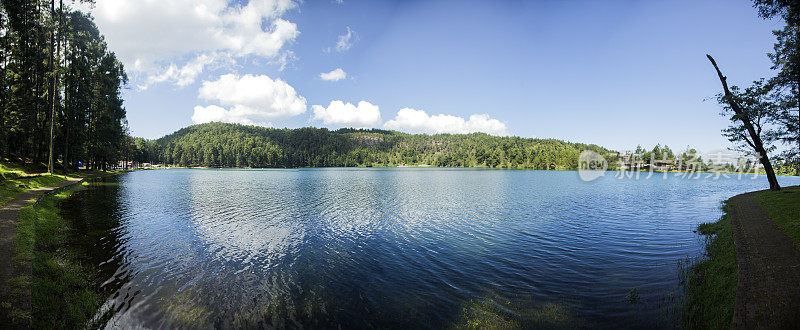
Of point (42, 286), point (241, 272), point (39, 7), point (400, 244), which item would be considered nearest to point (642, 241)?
point (400, 244)

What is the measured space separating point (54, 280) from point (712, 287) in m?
20.7

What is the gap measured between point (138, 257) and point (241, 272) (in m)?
5.23

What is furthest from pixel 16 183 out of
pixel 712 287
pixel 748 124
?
pixel 748 124

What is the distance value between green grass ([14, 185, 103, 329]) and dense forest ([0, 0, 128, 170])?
92.6 ft

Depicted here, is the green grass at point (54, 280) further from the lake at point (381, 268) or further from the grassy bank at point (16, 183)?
the grassy bank at point (16, 183)

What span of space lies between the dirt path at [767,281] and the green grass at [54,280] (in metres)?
15.7

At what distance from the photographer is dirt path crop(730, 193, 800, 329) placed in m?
6.36

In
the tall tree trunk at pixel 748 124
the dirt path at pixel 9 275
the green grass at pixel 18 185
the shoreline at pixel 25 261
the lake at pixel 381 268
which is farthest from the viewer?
the tall tree trunk at pixel 748 124

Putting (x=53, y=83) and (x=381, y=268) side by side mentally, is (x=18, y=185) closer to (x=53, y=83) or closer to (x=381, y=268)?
(x=53, y=83)

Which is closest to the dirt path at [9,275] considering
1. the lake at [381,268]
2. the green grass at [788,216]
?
the lake at [381,268]

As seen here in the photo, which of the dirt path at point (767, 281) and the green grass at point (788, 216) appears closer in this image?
the dirt path at point (767, 281)

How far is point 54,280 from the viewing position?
Result: 934cm

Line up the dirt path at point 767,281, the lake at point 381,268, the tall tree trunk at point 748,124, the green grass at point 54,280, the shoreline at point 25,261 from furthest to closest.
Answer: the tall tree trunk at point 748,124 → the lake at point 381,268 → the green grass at point 54,280 → the shoreline at point 25,261 → the dirt path at point 767,281

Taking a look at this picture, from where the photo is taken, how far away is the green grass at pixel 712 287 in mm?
7320
